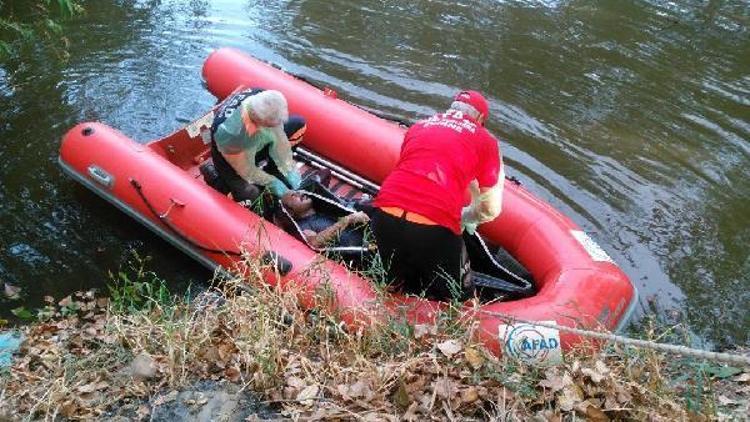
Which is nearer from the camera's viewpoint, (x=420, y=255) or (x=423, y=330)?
(x=423, y=330)

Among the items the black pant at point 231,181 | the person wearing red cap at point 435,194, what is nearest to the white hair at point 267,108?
the black pant at point 231,181

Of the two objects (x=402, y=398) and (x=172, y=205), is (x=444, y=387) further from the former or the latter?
(x=172, y=205)

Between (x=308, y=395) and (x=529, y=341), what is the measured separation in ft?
4.09

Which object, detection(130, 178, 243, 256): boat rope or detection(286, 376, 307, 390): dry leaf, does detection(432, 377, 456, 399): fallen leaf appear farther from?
detection(130, 178, 243, 256): boat rope

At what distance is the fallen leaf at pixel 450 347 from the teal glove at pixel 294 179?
107 inches

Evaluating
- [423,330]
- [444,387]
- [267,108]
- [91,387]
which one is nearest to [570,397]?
[444,387]

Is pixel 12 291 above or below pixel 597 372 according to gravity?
below

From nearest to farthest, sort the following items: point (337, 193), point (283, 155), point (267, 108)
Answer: point (267, 108) < point (283, 155) < point (337, 193)

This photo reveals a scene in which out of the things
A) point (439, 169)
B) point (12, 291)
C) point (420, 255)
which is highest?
point (439, 169)

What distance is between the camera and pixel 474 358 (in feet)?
10.5

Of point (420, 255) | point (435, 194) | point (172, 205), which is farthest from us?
point (172, 205)

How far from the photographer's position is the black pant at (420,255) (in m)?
4.08

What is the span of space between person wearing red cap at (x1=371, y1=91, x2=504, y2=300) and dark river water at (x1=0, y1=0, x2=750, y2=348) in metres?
1.98

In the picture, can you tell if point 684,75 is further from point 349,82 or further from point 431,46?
point 349,82
